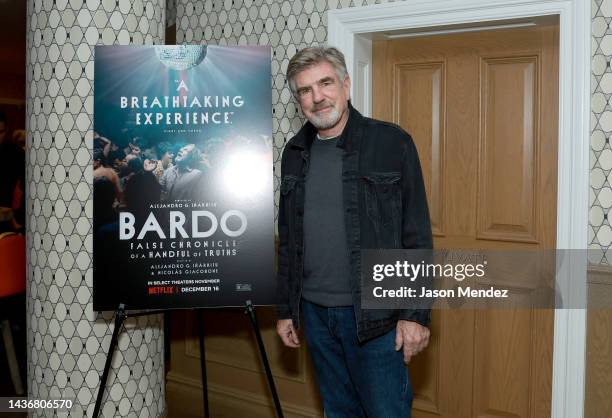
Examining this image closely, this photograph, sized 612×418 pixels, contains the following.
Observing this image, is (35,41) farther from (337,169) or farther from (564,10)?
(564,10)

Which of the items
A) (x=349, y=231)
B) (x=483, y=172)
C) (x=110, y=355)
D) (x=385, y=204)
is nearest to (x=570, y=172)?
(x=483, y=172)

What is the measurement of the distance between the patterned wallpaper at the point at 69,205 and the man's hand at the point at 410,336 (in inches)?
59.2

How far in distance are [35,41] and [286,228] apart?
160 cm

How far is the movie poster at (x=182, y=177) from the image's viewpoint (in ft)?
8.32

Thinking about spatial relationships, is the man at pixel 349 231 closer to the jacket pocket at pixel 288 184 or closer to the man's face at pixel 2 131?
the jacket pocket at pixel 288 184

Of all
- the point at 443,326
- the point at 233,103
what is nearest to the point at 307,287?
the point at 233,103

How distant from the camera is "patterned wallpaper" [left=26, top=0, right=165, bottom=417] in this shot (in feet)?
9.78

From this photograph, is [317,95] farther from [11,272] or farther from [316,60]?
[11,272]

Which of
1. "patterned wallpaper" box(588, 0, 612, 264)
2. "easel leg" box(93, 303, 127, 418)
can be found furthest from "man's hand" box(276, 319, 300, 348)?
"patterned wallpaper" box(588, 0, 612, 264)

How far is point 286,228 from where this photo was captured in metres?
2.38

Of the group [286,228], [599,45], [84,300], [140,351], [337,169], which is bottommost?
[140,351]

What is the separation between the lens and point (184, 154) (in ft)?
8.39

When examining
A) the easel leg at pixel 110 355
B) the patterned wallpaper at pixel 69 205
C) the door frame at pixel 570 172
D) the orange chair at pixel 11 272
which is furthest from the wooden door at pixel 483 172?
the orange chair at pixel 11 272

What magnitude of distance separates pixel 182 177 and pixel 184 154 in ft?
0.29
